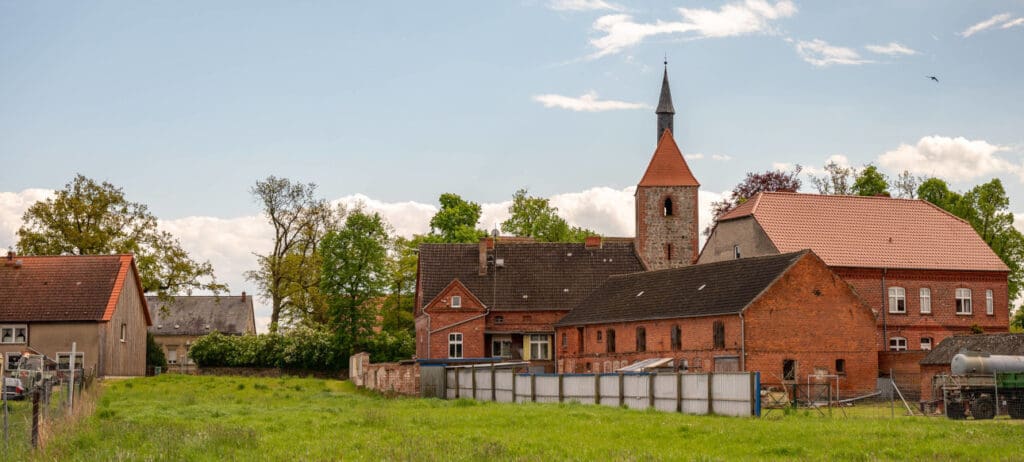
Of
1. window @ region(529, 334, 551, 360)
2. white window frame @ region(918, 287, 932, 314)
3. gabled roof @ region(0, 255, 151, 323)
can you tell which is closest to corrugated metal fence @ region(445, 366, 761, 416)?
window @ region(529, 334, 551, 360)

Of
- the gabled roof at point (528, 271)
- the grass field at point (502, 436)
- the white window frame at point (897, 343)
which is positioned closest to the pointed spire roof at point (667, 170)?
the gabled roof at point (528, 271)

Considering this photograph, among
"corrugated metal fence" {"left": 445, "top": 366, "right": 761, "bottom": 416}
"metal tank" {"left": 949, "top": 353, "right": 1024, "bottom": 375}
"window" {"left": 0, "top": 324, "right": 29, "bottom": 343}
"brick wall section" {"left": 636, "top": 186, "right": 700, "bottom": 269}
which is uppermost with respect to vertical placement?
"brick wall section" {"left": 636, "top": 186, "right": 700, "bottom": 269}

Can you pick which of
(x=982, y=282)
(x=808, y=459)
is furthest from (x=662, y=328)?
(x=808, y=459)

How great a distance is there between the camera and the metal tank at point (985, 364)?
4093cm

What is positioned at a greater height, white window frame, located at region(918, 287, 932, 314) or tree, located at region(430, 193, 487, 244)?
tree, located at region(430, 193, 487, 244)

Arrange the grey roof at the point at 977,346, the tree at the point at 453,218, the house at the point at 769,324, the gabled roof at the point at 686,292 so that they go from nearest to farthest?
the grey roof at the point at 977,346 < the house at the point at 769,324 < the gabled roof at the point at 686,292 < the tree at the point at 453,218

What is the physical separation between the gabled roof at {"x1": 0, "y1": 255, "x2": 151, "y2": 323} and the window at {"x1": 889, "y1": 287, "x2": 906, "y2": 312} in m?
41.3

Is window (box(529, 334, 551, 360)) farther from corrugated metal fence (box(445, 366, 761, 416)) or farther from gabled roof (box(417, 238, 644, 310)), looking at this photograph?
corrugated metal fence (box(445, 366, 761, 416))

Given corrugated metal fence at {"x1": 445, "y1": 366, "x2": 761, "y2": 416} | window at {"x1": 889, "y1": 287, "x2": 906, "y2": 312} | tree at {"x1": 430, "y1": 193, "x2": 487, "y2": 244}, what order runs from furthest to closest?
tree at {"x1": 430, "y1": 193, "x2": 487, "y2": 244} → window at {"x1": 889, "y1": 287, "x2": 906, "y2": 312} → corrugated metal fence at {"x1": 445, "y1": 366, "x2": 761, "y2": 416}

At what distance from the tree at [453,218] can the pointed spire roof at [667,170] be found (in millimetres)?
20666

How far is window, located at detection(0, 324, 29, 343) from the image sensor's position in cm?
6197

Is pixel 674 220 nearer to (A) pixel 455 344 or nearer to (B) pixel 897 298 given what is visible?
(A) pixel 455 344

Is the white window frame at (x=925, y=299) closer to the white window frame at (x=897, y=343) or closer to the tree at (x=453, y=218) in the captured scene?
the white window frame at (x=897, y=343)

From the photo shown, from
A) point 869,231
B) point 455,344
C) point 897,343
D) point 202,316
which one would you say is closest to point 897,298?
point 897,343
